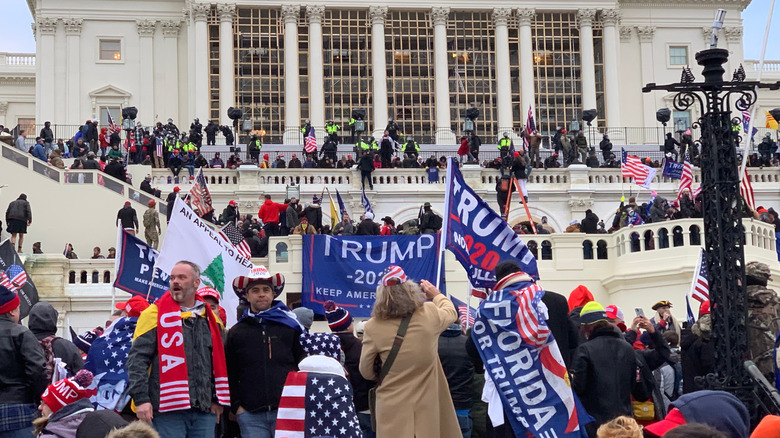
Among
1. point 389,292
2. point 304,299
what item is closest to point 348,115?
point 304,299

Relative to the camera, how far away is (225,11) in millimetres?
56562

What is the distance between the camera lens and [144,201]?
104 ft

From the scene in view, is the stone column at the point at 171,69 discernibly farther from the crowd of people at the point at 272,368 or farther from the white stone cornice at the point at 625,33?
the crowd of people at the point at 272,368

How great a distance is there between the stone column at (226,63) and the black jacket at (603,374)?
4568 cm

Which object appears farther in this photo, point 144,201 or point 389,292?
point 144,201

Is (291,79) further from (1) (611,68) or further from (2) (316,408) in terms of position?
(2) (316,408)

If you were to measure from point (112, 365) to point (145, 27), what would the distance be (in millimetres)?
50920

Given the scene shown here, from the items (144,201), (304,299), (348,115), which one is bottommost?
(304,299)

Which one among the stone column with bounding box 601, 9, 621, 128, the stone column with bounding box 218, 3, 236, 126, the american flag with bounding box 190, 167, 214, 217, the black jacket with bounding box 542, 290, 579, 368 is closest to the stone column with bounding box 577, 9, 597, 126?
the stone column with bounding box 601, 9, 621, 128

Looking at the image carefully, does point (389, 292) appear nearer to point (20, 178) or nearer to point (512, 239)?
point (512, 239)

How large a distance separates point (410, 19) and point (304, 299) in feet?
118

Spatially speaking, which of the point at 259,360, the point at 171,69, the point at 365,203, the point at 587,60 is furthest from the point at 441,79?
the point at 259,360

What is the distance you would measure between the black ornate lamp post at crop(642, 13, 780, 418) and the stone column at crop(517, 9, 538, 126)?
152 ft

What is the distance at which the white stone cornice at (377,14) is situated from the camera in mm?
57750
